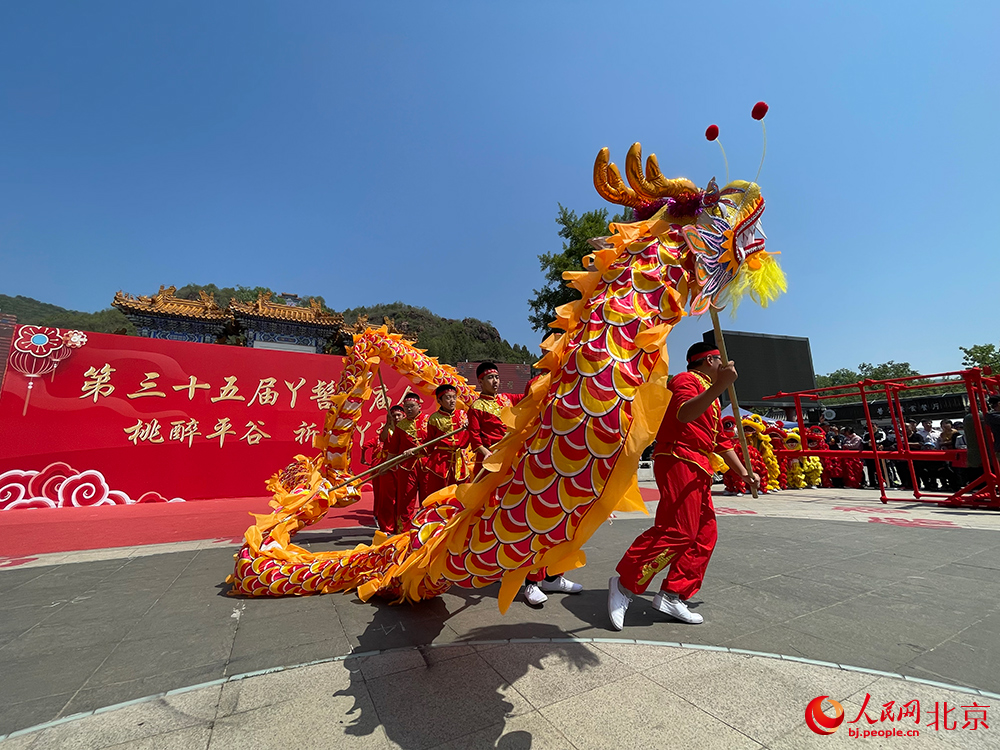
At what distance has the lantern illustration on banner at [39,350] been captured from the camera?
6520 millimetres

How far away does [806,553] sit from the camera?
140 inches

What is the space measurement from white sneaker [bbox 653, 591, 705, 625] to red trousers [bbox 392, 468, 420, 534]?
265 centimetres

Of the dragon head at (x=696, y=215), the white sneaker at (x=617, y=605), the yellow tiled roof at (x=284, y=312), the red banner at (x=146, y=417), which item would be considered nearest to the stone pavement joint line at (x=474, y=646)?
the white sneaker at (x=617, y=605)

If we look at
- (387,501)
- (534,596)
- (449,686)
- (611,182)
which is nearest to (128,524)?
(387,501)

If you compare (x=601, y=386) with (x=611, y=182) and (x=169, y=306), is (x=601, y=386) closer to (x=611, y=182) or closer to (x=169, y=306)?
(x=611, y=182)

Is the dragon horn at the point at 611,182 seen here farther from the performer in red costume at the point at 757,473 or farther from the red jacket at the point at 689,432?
the performer in red costume at the point at 757,473

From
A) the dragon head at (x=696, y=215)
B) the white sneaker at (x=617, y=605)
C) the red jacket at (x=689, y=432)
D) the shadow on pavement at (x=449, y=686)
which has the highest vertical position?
the dragon head at (x=696, y=215)

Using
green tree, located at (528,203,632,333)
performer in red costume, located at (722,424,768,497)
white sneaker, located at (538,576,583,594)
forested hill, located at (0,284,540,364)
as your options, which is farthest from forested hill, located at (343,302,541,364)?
white sneaker, located at (538,576,583,594)

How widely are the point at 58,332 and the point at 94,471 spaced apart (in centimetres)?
238

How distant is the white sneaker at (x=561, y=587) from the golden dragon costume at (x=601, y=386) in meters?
1.22

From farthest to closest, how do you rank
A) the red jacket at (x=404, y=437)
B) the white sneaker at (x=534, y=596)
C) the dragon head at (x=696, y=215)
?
the red jacket at (x=404, y=437), the white sneaker at (x=534, y=596), the dragon head at (x=696, y=215)

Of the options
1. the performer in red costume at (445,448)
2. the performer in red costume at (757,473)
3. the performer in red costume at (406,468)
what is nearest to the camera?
the performer in red costume at (445,448)

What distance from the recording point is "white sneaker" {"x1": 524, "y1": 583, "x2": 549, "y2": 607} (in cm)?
264

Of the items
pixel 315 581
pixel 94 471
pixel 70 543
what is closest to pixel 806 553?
pixel 315 581
